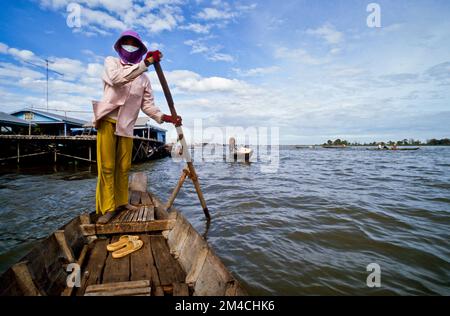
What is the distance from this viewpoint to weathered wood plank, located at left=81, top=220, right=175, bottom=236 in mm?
3061

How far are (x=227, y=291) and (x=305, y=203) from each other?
6.11m

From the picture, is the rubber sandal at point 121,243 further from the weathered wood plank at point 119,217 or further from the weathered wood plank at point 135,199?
the weathered wood plank at point 135,199

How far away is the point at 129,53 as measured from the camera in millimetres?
3199

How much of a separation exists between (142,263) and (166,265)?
276 millimetres

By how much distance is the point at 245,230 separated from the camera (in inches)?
203

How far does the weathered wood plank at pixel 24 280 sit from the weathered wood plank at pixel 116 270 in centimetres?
62

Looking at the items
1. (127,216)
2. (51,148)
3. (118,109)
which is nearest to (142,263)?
(127,216)

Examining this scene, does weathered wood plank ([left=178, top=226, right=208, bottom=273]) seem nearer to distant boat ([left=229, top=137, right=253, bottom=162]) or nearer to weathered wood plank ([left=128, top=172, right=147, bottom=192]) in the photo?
weathered wood plank ([left=128, top=172, right=147, bottom=192])

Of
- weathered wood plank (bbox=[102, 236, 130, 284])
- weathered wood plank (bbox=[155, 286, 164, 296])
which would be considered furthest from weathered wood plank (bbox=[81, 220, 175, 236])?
weathered wood plank (bbox=[155, 286, 164, 296])

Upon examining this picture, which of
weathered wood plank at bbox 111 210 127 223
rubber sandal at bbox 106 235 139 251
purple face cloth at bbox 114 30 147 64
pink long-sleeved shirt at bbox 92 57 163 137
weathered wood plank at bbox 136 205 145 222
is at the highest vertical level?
purple face cloth at bbox 114 30 147 64

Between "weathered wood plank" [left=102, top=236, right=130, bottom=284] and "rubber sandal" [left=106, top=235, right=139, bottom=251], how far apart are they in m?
0.09

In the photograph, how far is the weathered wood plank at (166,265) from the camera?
233 centimetres

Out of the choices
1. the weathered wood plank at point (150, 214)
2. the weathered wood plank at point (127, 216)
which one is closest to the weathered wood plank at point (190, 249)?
the weathered wood plank at point (150, 214)
